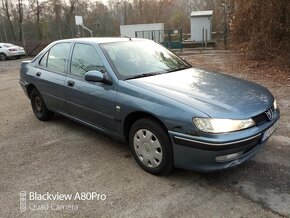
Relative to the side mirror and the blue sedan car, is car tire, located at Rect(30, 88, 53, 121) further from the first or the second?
the side mirror

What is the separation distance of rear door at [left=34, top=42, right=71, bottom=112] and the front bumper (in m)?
2.32

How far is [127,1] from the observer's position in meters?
46.6

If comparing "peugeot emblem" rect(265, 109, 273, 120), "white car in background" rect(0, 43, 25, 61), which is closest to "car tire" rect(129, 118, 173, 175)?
"peugeot emblem" rect(265, 109, 273, 120)

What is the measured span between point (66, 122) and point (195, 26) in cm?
1946

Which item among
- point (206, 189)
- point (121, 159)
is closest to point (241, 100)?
point (206, 189)

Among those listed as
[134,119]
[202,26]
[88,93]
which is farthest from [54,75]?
[202,26]

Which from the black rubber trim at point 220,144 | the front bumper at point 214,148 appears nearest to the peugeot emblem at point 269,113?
the front bumper at point 214,148

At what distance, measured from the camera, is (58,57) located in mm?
5129

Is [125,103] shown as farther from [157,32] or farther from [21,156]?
[157,32]

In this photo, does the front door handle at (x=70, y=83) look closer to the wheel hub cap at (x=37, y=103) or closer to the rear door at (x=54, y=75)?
the rear door at (x=54, y=75)

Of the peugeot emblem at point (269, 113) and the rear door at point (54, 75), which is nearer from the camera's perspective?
the peugeot emblem at point (269, 113)

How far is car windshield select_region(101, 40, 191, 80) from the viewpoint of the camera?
410 cm

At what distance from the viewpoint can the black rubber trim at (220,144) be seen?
3027 millimetres

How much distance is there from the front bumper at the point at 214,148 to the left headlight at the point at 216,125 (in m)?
0.05
